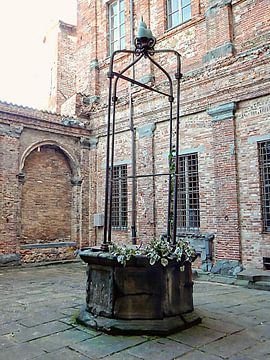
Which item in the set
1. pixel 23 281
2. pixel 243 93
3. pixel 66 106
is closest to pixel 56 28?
pixel 66 106

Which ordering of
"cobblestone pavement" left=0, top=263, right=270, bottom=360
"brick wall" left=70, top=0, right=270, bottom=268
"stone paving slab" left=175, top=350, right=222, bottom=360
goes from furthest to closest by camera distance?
"brick wall" left=70, top=0, right=270, bottom=268, "cobblestone pavement" left=0, top=263, right=270, bottom=360, "stone paving slab" left=175, top=350, right=222, bottom=360

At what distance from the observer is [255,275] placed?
7820 mm

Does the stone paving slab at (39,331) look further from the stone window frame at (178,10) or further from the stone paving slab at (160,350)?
the stone window frame at (178,10)

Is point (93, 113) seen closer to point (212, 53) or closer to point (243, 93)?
point (212, 53)

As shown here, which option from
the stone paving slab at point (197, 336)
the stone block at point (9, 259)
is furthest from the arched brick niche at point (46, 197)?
the stone paving slab at point (197, 336)

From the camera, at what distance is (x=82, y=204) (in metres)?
12.8

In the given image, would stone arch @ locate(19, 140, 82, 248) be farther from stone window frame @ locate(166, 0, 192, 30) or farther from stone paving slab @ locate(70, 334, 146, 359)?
stone paving slab @ locate(70, 334, 146, 359)

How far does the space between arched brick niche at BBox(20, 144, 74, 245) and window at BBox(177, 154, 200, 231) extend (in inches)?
178

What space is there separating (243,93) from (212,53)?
5.60ft

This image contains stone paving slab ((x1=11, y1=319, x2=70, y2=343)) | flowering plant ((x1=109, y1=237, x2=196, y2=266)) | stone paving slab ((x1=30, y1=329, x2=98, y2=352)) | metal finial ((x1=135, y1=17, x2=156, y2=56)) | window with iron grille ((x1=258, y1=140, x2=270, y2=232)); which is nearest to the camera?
stone paving slab ((x1=30, y1=329, x2=98, y2=352))

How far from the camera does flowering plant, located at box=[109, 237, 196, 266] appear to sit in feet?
14.2

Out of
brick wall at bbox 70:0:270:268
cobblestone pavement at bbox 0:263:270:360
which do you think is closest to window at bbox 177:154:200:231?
brick wall at bbox 70:0:270:268

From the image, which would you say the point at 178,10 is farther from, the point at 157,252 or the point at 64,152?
the point at 157,252

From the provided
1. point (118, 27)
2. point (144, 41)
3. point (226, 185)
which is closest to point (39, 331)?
point (144, 41)
